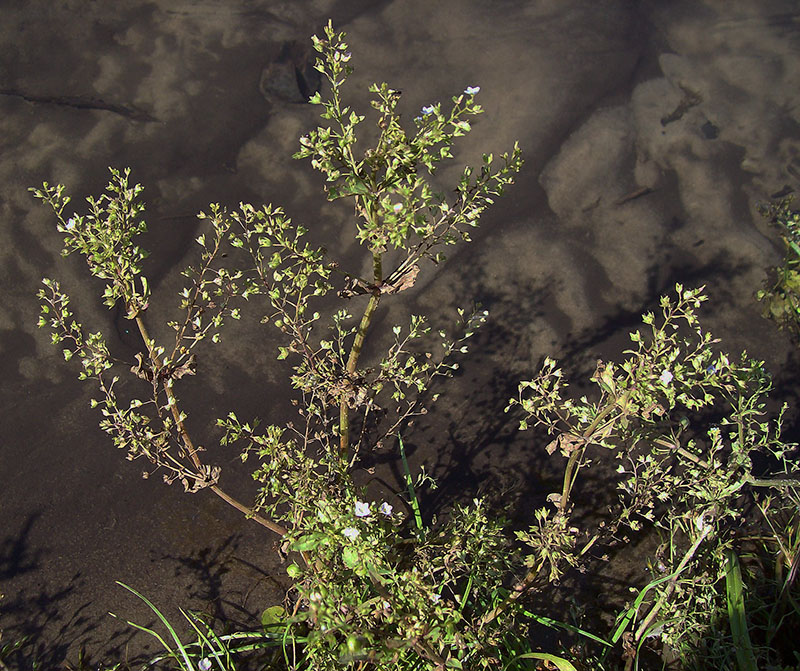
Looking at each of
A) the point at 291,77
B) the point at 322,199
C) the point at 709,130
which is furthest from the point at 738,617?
the point at 291,77

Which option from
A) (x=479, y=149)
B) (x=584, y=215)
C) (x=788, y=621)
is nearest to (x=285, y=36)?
(x=479, y=149)

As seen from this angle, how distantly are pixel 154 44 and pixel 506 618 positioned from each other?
4.03 meters

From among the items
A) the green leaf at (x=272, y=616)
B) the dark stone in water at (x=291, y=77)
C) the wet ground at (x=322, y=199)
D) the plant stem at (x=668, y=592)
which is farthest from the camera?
the dark stone in water at (x=291, y=77)

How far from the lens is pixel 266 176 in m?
3.88

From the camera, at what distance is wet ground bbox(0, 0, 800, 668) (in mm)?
2707

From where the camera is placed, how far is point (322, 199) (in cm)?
382

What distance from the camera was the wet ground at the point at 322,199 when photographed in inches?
107

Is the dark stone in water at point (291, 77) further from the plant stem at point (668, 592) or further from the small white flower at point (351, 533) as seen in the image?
the plant stem at point (668, 592)

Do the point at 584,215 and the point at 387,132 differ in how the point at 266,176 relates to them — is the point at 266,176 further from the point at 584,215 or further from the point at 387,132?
the point at 387,132

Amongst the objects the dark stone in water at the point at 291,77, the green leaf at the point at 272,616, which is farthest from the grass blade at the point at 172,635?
the dark stone in water at the point at 291,77

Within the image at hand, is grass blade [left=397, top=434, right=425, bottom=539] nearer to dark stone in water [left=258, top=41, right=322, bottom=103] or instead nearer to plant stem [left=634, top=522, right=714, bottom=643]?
plant stem [left=634, top=522, right=714, bottom=643]

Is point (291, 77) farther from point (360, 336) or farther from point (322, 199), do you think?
point (360, 336)

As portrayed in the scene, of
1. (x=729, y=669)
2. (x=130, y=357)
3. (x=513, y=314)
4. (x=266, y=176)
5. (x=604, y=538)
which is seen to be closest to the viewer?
(x=729, y=669)

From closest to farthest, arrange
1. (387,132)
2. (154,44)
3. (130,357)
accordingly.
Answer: (387,132)
(130,357)
(154,44)
